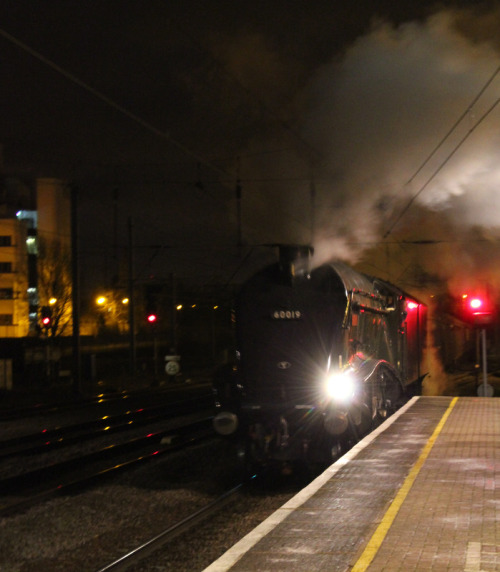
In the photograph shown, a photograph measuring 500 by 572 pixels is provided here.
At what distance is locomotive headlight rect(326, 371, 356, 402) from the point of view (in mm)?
11531

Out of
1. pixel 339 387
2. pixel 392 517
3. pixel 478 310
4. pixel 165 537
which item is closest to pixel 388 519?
pixel 392 517

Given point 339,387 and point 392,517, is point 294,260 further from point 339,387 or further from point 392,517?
point 392,517

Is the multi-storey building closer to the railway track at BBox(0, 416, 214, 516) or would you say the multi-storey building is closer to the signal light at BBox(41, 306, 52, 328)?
the signal light at BBox(41, 306, 52, 328)

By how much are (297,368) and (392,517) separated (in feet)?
17.6

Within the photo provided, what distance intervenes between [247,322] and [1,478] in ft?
15.4

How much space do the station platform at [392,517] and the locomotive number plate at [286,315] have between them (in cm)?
235

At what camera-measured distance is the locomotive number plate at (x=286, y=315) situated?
12125mm

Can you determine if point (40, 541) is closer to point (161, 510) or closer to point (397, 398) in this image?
point (161, 510)

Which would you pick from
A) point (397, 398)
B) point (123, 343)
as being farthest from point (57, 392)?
point (123, 343)

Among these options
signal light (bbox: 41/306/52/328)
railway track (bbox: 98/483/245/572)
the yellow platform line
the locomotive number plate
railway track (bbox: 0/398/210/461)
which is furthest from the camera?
signal light (bbox: 41/306/52/328)

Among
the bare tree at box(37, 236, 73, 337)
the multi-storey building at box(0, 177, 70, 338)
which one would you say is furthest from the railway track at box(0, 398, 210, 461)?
the multi-storey building at box(0, 177, 70, 338)

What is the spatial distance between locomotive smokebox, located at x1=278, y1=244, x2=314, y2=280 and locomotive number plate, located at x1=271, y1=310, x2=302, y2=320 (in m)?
0.57

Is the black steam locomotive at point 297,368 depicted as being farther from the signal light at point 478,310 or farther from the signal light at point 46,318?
the signal light at point 46,318

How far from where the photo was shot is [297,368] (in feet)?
39.1
